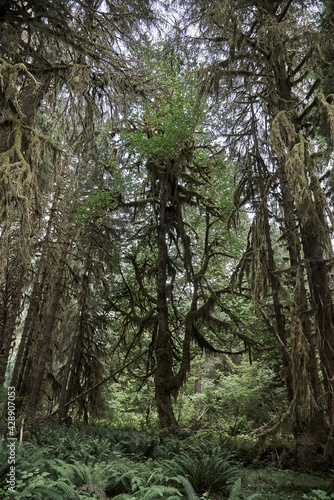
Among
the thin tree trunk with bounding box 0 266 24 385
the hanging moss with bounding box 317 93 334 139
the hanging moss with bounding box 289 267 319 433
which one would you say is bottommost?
the hanging moss with bounding box 289 267 319 433

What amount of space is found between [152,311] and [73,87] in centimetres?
649

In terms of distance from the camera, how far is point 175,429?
828 centimetres

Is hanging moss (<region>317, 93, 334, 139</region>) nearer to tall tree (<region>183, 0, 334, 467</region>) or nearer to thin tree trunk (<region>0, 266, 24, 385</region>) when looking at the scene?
tall tree (<region>183, 0, 334, 467</region>)

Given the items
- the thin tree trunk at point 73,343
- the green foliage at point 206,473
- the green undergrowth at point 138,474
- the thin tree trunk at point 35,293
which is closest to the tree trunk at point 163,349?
the green undergrowth at point 138,474

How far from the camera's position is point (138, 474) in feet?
14.9

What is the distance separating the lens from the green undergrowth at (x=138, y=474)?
3.68 meters

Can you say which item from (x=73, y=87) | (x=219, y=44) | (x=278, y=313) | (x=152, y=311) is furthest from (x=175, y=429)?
(x=219, y=44)

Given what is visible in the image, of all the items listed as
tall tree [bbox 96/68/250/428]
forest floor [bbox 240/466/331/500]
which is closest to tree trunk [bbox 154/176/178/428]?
tall tree [bbox 96/68/250/428]

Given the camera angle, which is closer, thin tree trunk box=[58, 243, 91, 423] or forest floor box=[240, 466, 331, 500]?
forest floor box=[240, 466, 331, 500]

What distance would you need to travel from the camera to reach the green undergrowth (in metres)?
3.68

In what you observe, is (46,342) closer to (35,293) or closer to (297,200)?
(35,293)

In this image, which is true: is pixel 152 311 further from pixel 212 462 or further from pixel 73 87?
pixel 73 87

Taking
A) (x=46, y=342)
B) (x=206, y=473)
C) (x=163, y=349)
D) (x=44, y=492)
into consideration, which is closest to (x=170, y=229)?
(x=163, y=349)

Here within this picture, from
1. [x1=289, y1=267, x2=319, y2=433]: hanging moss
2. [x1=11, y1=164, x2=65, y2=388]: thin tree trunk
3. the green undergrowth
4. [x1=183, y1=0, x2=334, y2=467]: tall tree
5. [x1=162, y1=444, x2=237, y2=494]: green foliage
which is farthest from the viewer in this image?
[x1=11, y1=164, x2=65, y2=388]: thin tree trunk
